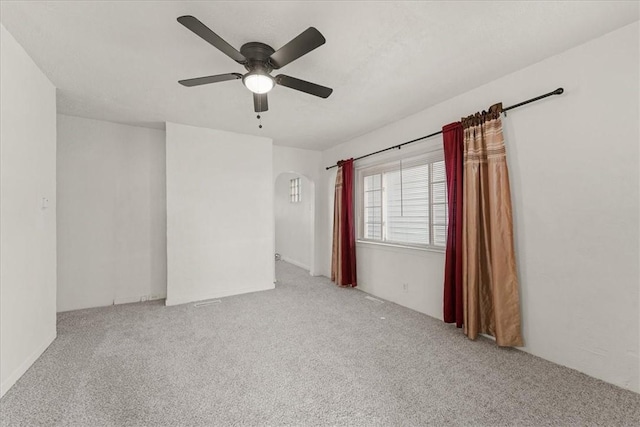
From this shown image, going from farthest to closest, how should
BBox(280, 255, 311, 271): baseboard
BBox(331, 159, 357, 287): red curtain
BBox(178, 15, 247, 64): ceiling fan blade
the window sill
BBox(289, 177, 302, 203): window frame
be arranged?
BBox(289, 177, 302, 203): window frame
BBox(280, 255, 311, 271): baseboard
BBox(331, 159, 357, 287): red curtain
the window sill
BBox(178, 15, 247, 64): ceiling fan blade

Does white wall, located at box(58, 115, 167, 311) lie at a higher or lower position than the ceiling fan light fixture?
lower

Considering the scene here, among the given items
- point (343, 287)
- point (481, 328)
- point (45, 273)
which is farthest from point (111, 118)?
point (481, 328)

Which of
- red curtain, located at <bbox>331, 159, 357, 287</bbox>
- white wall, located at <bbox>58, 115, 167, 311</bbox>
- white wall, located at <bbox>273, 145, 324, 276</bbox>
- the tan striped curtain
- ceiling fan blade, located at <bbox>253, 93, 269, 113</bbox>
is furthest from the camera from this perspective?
white wall, located at <bbox>273, 145, 324, 276</bbox>

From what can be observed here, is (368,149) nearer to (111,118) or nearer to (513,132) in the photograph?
(513,132)

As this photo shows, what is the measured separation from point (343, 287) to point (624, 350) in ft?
10.4

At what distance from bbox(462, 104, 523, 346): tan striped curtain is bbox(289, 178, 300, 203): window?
170 inches

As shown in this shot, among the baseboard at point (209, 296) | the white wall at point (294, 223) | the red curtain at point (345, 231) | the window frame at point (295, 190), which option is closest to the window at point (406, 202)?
the red curtain at point (345, 231)

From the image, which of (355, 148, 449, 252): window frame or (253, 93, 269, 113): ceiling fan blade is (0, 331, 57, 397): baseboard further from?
(355, 148, 449, 252): window frame

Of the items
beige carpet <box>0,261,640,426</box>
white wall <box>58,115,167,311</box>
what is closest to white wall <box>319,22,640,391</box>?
beige carpet <box>0,261,640,426</box>

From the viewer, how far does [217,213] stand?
4.14 metres

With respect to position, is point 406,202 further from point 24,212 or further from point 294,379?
point 24,212

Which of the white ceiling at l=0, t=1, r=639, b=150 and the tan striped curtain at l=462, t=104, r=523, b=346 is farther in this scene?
the tan striped curtain at l=462, t=104, r=523, b=346

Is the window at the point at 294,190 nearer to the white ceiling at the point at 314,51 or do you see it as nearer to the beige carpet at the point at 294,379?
the white ceiling at the point at 314,51

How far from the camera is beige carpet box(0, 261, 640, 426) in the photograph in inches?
65.3
